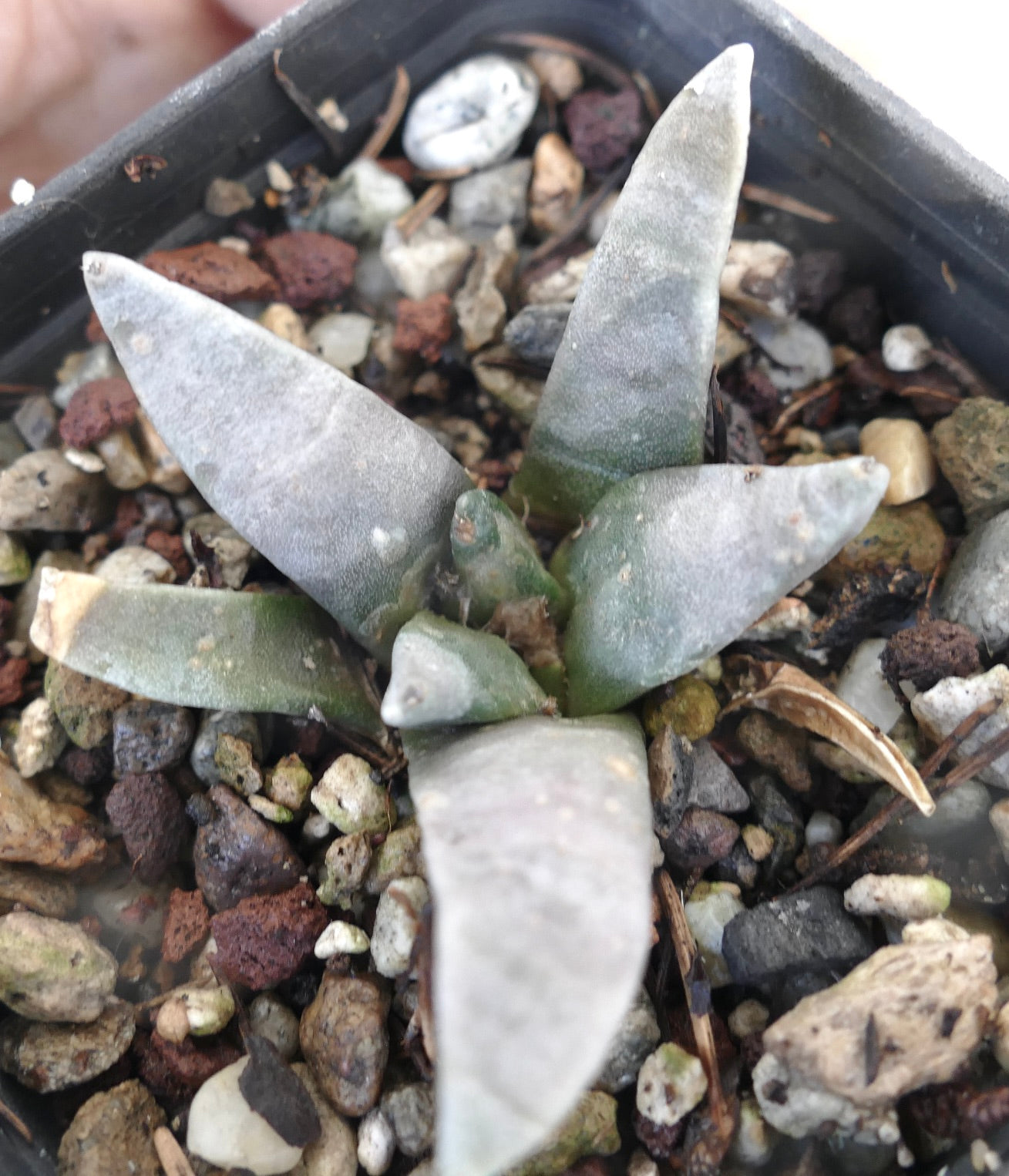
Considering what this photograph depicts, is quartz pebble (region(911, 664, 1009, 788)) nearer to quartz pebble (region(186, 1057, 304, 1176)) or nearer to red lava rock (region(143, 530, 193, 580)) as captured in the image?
quartz pebble (region(186, 1057, 304, 1176))

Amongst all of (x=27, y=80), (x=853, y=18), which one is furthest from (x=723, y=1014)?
(x=27, y=80)

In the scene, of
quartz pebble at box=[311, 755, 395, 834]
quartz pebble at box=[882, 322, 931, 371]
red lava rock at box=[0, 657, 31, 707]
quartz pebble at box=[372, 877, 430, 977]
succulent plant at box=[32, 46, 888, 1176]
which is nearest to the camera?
succulent plant at box=[32, 46, 888, 1176]

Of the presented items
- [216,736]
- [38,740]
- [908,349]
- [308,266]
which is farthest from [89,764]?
[908,349]

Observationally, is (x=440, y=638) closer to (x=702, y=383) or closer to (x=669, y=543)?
(x=669, y=543)

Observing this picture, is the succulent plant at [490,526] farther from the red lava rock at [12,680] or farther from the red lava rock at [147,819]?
the red lava rock at [12,680]

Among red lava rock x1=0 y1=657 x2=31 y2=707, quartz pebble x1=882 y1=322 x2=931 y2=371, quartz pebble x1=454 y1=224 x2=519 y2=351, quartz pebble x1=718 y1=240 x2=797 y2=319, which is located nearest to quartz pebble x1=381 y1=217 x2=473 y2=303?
quartz pebble x1=454 y1=224 x2=519 y2=351

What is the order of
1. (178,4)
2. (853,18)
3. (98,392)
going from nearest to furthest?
(98,392) → (853,18) → (178,4)

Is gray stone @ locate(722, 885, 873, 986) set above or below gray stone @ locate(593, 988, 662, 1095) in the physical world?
below

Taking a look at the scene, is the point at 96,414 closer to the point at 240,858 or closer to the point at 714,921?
the point at 240,858
